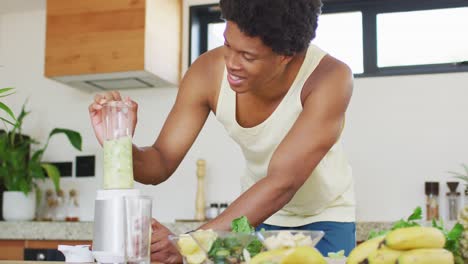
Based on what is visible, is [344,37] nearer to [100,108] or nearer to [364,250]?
[100,108]

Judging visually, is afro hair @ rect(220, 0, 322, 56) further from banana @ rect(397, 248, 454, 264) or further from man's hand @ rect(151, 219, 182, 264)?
banana @ rect(397, 248, 454, 264)

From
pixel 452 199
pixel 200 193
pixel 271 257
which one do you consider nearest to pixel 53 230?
pixel 200 193

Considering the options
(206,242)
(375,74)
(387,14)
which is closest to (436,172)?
(375,74)

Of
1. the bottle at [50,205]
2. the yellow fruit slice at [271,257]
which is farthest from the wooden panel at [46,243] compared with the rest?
the yellow fruit slice at [271,257]

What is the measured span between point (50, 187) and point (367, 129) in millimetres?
1819

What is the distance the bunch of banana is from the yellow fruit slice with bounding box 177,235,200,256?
25 centimetres

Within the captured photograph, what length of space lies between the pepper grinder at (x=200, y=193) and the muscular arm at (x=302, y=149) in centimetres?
173

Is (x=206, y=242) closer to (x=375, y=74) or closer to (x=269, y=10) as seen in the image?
(x=269, y=10)

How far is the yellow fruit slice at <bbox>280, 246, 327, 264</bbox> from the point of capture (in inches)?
27.9

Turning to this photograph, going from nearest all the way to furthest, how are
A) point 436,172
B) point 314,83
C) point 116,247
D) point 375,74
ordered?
point 116,247, point 314,83, point 436,172, point 375,74

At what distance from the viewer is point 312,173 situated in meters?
1.69

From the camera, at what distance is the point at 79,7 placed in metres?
3.30

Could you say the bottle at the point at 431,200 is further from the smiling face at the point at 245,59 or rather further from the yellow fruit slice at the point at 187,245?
the yellow fruit slice at the point at 187,245

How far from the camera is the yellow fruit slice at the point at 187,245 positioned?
0.87 m
